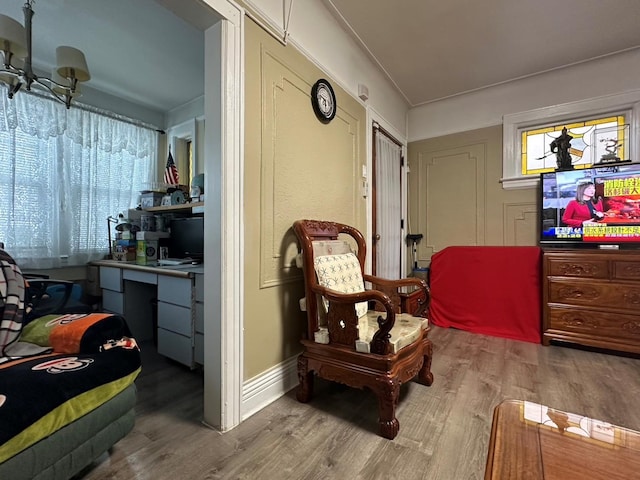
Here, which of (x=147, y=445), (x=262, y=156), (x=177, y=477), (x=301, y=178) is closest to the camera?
(x=177, y=477)

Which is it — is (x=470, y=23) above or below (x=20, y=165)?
above

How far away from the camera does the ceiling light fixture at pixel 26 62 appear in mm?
1711

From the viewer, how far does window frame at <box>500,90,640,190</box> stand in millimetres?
2840

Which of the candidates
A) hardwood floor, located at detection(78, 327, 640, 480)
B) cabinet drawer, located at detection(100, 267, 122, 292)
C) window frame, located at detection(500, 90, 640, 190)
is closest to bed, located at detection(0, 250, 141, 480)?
hardwood floor, located at detection(78, 327, 640, 480)

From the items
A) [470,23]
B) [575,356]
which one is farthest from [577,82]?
[575,356]

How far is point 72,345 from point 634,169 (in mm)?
4147

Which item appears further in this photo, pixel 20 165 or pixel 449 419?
pixel 20 165

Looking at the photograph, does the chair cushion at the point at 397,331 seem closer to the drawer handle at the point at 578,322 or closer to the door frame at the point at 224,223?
the door frame at the point at 224,223

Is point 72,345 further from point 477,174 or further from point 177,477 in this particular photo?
point 477,174

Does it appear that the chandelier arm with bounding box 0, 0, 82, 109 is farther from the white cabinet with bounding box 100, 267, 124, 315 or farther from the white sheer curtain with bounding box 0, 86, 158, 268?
the white cabinet with bounding box 100, 267, 124, 315

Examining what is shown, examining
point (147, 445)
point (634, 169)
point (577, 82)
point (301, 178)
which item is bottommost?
point (147, 445)

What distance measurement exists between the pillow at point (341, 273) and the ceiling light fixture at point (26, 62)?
2108mm

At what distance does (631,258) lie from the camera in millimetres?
2375

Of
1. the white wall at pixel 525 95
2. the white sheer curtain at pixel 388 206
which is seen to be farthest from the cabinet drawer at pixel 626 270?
the white sheer curtain at pixel 388 206
